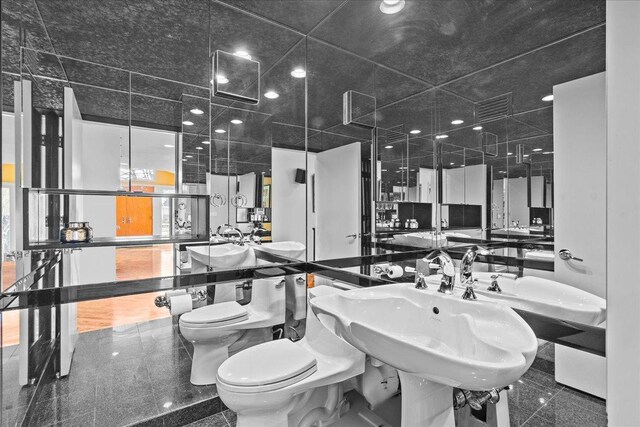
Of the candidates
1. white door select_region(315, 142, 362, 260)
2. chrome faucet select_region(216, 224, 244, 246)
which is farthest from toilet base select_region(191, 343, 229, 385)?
white door select_region(315, 142, 362, 260)

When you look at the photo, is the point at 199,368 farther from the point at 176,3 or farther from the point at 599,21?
the point at 599,21

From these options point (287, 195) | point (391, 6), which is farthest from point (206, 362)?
point (391, 6)

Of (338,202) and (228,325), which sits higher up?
(338,202)

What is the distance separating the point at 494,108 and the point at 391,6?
943mm

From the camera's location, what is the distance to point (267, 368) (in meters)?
1.62

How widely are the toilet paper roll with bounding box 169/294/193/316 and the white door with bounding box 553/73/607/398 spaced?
6.51 feet

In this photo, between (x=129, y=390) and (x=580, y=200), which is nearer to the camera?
(x=580, y=200)

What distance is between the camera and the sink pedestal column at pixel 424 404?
1.29m

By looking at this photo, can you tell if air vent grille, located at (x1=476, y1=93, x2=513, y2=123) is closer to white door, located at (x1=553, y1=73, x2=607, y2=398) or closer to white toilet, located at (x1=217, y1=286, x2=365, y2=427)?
white door, located at (x1=553, y1=73, x2=607, y2=398)

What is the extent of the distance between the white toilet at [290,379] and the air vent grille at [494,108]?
1.42 meters

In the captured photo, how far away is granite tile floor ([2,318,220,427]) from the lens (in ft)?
5.97

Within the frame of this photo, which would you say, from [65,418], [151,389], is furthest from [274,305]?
[65,418]

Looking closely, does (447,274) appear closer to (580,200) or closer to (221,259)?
(580,200)

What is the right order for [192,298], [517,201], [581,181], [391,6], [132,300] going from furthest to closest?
[192,298] → [132,300] → [391,6] → [517,201] → [581,181]
